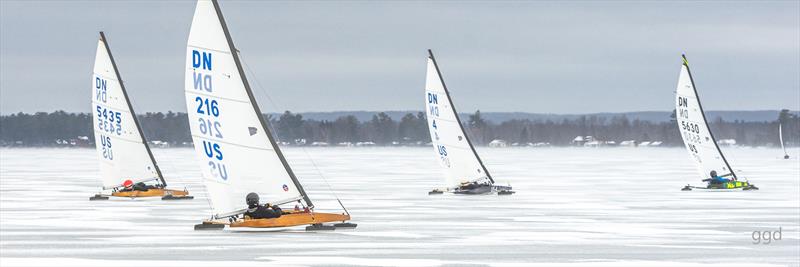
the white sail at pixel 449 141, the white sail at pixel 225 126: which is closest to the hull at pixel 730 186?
the white sail at pixel 449 141

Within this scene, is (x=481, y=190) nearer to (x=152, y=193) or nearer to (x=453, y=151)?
(x=453, y=151)

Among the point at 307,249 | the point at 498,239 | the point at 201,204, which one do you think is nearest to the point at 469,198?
the point at 201,204

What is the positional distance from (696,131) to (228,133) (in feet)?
106

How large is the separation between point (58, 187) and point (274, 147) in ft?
95.5

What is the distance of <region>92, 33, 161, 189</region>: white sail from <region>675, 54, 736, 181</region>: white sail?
2272 cm

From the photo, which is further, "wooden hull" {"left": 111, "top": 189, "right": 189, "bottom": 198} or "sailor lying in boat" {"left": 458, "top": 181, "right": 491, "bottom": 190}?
"sailor lying in boat" {"left": 458, "top": 181, "right": 491, "bottom": 190}

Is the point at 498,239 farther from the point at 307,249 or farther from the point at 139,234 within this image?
the point at 139,234

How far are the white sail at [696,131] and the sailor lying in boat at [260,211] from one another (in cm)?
3056

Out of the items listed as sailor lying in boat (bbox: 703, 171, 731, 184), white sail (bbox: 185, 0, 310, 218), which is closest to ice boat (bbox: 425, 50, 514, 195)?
sailor lying in boat (bbox: 703, 171, 731, 184)

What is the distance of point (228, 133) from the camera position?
29.8 m

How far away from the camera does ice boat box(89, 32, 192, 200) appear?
46.6 meters

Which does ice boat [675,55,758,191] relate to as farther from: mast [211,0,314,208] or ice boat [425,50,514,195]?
mast [211,0,314,208]

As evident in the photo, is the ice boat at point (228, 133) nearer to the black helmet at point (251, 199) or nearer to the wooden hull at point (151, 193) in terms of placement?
the black helmet at point (251, 199)

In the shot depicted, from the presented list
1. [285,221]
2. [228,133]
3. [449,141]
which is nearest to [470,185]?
[449,141]
